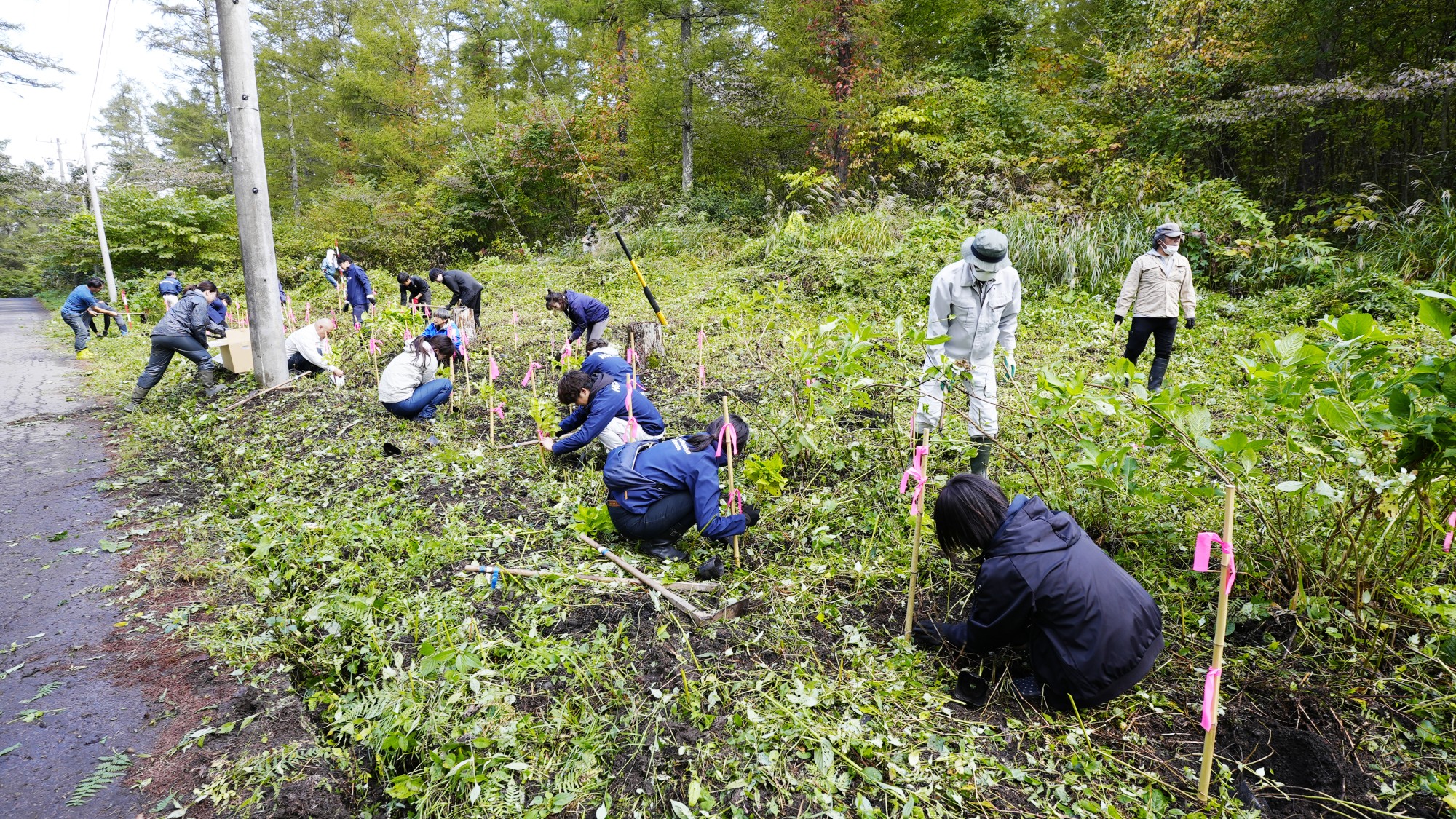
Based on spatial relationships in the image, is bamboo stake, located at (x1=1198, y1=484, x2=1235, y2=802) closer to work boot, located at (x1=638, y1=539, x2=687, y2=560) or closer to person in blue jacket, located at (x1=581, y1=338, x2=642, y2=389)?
work boot, located at (x1=638, y1=539, x2=687, y2=560)

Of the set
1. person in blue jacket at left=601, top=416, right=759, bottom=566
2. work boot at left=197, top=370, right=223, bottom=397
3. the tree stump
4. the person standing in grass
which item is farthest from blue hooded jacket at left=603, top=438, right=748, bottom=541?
the person standing in grass

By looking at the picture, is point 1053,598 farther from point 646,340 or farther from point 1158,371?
point 646,340

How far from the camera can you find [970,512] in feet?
7.97

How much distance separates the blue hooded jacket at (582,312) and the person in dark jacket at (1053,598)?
5170mm

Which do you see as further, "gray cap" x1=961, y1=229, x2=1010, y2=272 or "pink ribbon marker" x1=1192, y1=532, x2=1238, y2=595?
"gray cap" x1=961, y1=229, x2=1010, y2=272

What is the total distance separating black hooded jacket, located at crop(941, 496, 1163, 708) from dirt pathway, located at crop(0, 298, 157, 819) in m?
2.98

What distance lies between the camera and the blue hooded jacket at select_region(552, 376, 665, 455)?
4492mm

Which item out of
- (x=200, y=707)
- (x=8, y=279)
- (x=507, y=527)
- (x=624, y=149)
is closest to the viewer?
(x=200, y=707)

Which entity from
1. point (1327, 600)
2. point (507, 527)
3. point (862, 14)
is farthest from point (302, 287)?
point (1327, 600)

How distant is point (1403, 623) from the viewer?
253cm

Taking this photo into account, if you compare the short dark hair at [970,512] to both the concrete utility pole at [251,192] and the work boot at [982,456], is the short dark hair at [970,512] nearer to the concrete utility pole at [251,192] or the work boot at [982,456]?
the work boot at [982,456]

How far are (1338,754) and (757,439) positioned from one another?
324 cm

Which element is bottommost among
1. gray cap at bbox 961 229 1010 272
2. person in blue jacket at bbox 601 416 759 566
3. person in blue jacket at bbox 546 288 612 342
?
person in blue jacket at bbox 601 416 759 566

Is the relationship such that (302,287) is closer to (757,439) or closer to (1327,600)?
(757,439)
